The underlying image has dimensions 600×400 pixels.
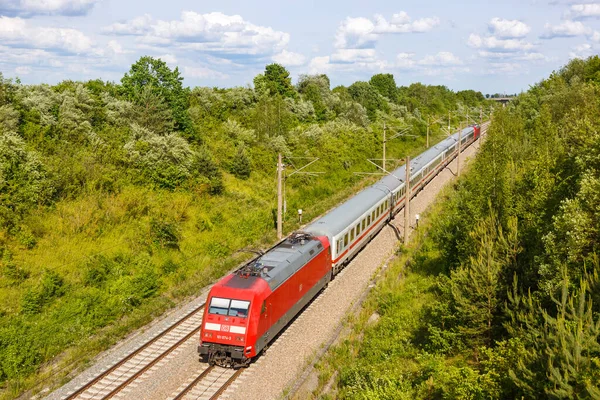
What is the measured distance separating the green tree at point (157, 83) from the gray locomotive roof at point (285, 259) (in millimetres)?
24980

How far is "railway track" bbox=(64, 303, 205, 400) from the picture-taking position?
17.3m

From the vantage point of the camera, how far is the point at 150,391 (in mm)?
17328

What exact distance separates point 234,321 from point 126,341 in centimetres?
642

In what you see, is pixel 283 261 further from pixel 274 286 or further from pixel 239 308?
pixel 239 308

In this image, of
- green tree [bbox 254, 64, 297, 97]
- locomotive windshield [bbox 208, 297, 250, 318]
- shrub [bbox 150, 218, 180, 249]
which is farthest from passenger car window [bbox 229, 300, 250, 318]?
green tree [bbox 254, 64, 297, 97]

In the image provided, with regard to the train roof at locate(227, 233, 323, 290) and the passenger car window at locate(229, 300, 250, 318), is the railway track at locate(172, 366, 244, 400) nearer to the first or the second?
the passenger car window at locate(229, 300, 250, 318)

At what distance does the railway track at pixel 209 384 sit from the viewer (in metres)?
17.0

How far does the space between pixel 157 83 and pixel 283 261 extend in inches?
1133

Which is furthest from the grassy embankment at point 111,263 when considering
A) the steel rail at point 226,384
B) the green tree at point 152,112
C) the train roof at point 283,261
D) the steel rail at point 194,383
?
the green tree at point 152,112

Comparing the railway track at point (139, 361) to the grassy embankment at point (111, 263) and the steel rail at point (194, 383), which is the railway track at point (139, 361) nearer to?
the grassy embankment at point (111, 263)

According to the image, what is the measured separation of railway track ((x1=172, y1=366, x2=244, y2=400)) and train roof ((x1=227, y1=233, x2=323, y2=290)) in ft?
11.0

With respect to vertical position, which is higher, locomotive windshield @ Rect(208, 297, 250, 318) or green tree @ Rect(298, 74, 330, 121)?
green tree @ Rect(298, 74, 330, 121)

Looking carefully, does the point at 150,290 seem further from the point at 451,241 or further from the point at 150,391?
the point at 451,241

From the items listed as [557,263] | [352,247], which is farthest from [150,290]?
[557,263]
